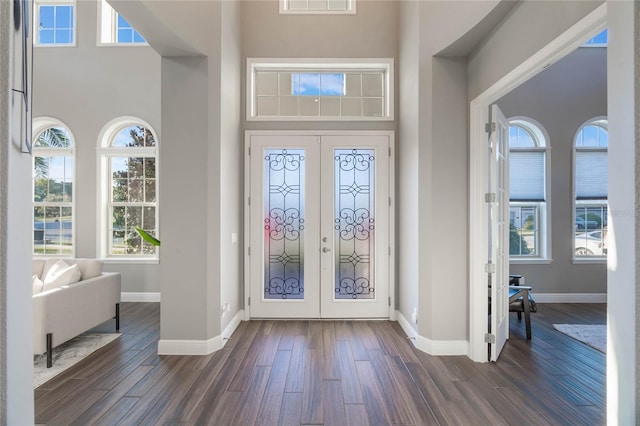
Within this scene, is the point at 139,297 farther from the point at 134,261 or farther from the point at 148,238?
the point at 148,238

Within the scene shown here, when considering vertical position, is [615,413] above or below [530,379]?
above

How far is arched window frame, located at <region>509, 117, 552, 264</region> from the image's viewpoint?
16.6 feet

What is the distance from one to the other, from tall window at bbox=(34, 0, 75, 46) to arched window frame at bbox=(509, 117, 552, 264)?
7.26 m

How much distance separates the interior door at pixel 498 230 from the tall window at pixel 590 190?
2.60 meters

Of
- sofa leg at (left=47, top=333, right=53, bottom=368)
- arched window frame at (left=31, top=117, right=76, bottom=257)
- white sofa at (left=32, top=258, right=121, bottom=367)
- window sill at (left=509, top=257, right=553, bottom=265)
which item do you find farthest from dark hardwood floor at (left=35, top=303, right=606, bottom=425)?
arched window frame at (left=31, top=117, right=76, bottom=257)

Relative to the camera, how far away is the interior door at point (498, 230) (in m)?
3.10

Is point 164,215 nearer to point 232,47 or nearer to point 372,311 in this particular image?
point 232,47

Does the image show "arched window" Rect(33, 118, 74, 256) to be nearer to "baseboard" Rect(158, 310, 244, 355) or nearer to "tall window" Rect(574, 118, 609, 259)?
"baseboard" Rect(158, 310, 244, 355)

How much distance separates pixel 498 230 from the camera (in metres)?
3.22

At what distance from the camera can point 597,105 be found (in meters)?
5.04

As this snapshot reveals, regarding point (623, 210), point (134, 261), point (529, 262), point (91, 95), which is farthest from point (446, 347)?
point (91, 95)

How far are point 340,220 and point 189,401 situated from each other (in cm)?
258

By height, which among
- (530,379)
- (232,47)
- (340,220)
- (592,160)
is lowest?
(530,379)

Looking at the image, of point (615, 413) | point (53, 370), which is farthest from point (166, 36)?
point (615, 413)
